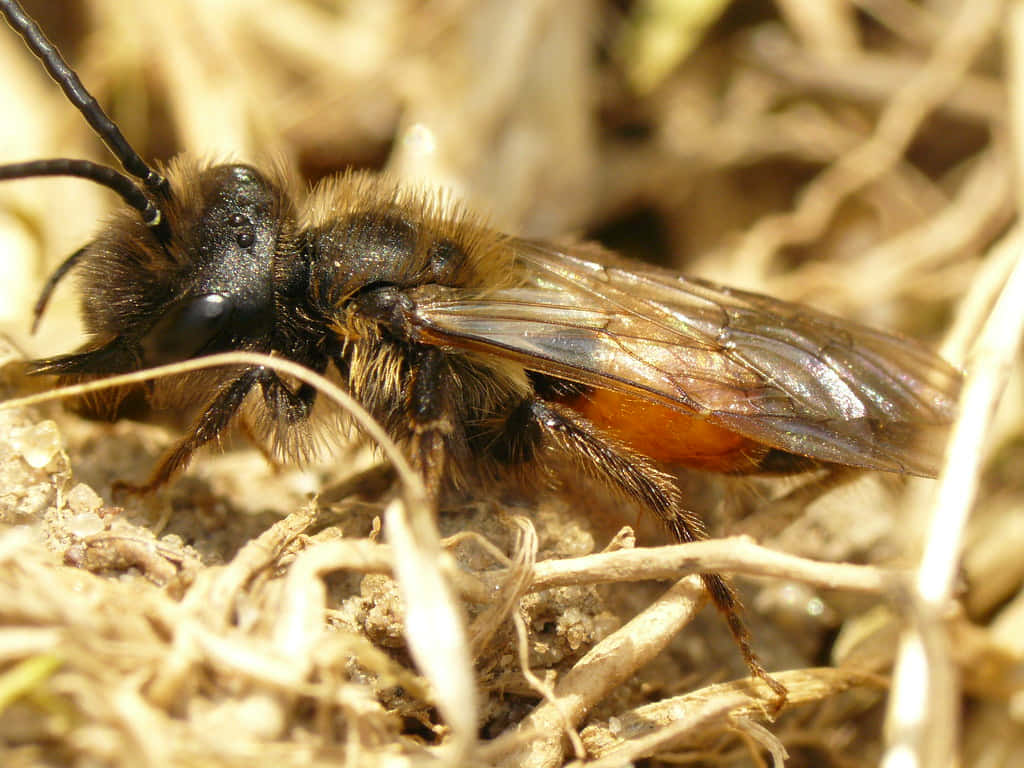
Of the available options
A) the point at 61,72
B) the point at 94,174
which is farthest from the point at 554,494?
the point at 61,72

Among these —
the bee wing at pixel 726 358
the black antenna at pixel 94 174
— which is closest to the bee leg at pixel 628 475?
the bee wing at pixel 726 358

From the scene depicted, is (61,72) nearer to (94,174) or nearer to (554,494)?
(94,174)

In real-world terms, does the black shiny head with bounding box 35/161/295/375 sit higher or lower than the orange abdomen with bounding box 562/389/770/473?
higher

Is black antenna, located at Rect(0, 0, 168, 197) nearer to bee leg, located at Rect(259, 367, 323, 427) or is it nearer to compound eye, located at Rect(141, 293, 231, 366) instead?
compound eye, located at Rect(141, 293, 231, 366)

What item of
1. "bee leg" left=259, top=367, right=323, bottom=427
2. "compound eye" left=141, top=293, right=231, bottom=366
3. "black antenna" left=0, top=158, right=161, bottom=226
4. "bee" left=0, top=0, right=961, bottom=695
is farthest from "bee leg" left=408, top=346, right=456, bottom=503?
"black antenna" left=0, top=158, right=161, bottom=226

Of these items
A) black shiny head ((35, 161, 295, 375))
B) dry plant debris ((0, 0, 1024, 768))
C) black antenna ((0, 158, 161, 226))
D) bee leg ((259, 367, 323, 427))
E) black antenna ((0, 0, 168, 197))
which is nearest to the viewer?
dry plant debris ((0, 0, 1024, 768))

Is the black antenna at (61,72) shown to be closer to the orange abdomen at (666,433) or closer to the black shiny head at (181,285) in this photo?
the black shiny head at (181,285)
